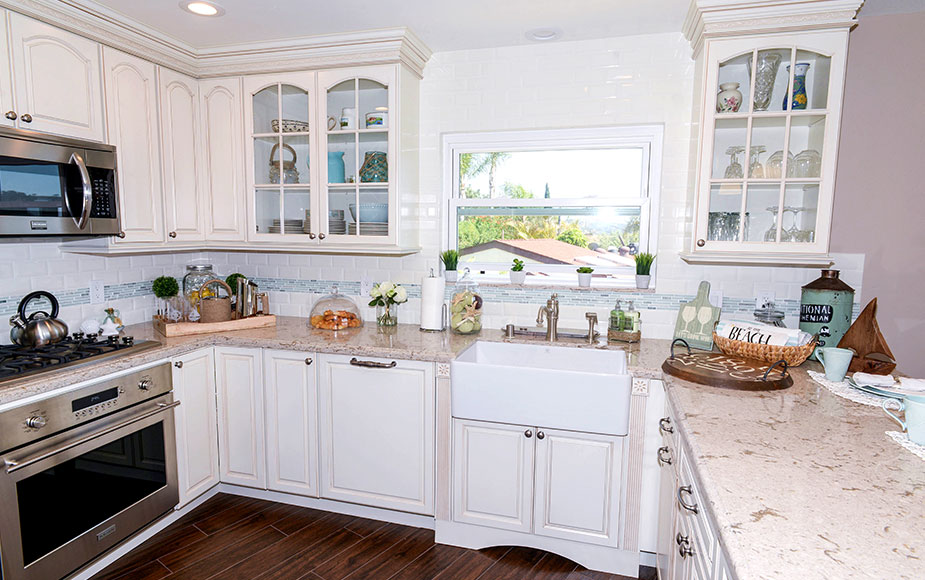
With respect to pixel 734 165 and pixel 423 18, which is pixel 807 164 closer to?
pixel 734 165

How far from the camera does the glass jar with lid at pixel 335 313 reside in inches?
112

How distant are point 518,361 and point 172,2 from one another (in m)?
2.33

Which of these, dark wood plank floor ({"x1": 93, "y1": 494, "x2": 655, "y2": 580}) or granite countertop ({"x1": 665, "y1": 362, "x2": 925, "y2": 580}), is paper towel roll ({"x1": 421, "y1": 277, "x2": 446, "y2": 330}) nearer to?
dark wood plank floor ({"x1": 93, "y1": 494, "x2": 655, "y2": 580})

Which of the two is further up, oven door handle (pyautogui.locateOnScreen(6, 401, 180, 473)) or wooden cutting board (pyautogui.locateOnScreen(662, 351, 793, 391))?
wooden cutting board (pyautogui.locateOnScreen(662, 351, 793, 391))

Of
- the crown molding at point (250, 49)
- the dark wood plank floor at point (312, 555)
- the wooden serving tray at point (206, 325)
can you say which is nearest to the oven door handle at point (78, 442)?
the wooden serving tray at point (206, 325)

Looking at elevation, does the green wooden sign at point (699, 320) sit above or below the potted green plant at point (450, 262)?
below

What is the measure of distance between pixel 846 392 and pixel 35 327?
329cm

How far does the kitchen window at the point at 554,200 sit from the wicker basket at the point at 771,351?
80cm

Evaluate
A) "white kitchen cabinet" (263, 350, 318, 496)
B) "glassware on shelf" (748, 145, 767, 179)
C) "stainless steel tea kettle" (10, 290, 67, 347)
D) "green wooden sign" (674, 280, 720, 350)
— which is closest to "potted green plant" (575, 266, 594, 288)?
"green wooden sign" (674, 280, 720, 350)

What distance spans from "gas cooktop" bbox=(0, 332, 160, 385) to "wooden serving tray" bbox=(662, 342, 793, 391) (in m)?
2.36

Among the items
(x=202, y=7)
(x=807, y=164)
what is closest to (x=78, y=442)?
(x=202, y=7)

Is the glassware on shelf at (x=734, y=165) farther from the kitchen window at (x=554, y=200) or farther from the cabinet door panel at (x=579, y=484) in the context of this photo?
the cabinet door panel at (x=579, y=484)

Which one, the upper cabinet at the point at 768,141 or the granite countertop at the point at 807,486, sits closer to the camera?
the granite countertop at the point at 807,486

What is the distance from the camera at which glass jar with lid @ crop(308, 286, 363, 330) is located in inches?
112
